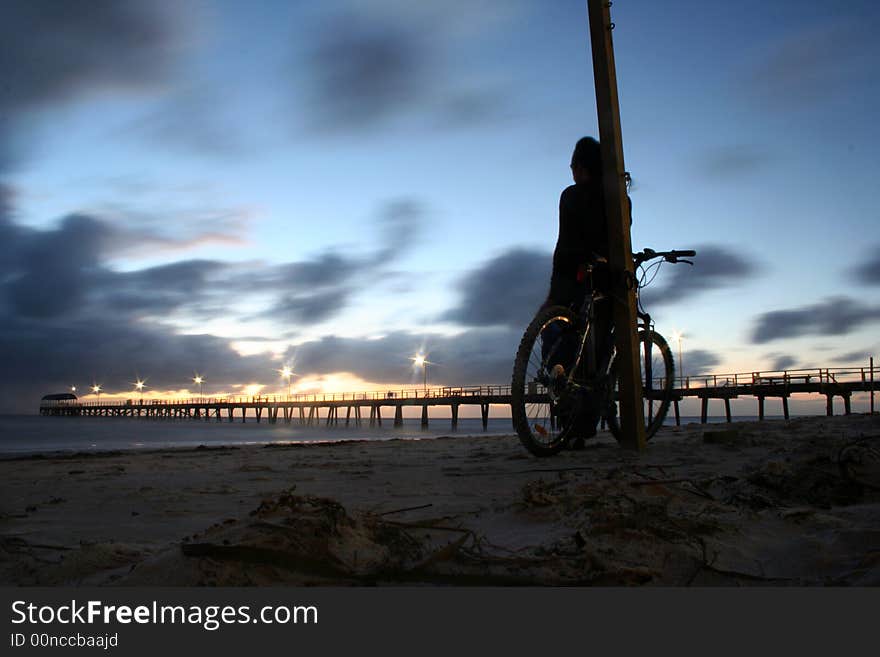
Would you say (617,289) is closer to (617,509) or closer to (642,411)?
(642,411)

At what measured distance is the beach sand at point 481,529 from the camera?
54.5 inches

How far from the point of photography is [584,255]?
464 cm

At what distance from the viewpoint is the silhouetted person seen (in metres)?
4.31

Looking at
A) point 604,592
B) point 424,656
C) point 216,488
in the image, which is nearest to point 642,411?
point 216,488

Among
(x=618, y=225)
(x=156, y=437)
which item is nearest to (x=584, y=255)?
(x=618, y=225)

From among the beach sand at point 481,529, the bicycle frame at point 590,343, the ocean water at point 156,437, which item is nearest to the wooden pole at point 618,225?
the bicycle frame at point 590,343

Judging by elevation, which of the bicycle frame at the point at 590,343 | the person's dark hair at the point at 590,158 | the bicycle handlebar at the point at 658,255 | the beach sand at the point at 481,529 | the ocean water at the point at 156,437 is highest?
the person's dark hair at the point at 590,158

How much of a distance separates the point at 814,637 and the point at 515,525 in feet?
3.32

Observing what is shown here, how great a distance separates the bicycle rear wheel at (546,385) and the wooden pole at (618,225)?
0.47m

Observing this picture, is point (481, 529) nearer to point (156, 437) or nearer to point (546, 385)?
point (546, 385)

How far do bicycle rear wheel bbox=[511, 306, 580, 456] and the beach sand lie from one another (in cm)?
64

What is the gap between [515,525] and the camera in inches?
76.2

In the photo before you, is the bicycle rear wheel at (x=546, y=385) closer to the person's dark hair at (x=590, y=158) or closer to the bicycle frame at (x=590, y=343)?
the bicycle frame at (x=590, y=343)

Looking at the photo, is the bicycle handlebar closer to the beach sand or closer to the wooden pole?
the wooden pole
